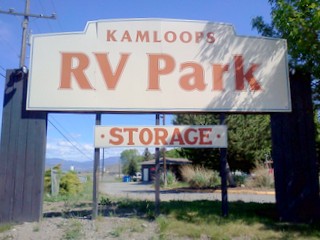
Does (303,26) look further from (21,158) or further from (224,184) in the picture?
(21,158)

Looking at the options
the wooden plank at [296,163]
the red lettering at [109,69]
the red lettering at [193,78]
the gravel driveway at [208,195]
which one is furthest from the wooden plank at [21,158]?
the gravel driveway at [208,195]

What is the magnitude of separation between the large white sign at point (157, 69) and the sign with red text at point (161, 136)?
506 mm

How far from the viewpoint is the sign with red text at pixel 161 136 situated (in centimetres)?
891

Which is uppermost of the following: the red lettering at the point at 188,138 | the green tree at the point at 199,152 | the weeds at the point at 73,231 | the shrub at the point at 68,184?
the green tree at the point at 199,152

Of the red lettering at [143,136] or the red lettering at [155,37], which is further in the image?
the red lettering at [155,37]

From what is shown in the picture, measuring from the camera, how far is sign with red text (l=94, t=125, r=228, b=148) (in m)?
8.91

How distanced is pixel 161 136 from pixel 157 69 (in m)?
1.76

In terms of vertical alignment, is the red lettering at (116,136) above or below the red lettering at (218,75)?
below

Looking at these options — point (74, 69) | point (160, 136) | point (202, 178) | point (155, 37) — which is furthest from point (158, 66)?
point (202, 178)

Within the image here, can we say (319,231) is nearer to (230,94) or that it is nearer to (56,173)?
(230,94)

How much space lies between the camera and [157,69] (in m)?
9.27

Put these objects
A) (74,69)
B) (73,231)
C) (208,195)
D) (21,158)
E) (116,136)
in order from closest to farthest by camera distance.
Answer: (73,231) → (21,158) → (116,136) → (74,69) → (208,195)

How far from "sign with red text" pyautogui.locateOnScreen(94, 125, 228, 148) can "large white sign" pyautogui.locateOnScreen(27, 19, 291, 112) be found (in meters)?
0.51

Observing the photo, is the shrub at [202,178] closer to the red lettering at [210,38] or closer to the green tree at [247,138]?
the green tree at [247,138]
